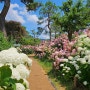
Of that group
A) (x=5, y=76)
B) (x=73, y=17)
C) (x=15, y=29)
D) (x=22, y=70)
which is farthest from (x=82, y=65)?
(x=15, y=29)

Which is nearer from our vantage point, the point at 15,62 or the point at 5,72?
the point at 5,72

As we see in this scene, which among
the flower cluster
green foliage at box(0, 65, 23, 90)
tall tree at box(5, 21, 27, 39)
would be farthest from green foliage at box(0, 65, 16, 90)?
tall tree at box(5, 21, 27, 39)

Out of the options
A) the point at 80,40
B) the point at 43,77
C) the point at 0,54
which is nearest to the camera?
the point at 0,54

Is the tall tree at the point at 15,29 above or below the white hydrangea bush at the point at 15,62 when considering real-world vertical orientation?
above

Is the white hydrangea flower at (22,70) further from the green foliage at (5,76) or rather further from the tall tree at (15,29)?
the tall tree at (15,29)

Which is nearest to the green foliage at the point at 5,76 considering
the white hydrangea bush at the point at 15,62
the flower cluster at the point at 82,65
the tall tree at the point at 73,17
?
the white hydrangea bush at the point at 15,62

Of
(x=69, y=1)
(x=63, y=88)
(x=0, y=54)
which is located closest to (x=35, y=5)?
(x=69, y=1)

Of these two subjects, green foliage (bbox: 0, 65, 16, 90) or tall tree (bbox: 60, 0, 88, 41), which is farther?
tall tree (bbox: 60, 0, 88, 41)

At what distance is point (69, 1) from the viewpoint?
32469 mm

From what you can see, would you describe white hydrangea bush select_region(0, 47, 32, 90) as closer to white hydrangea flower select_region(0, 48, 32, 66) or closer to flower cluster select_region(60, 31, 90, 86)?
white hydrangea flower select_region(0, 48, 32, 66)

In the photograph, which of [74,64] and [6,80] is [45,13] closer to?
[74,64]

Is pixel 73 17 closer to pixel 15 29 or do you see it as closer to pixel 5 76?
pixel 15 29


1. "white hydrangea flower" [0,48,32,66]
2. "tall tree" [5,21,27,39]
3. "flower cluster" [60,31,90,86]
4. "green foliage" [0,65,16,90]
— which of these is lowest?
"flower cluster" [60,31,90,86]

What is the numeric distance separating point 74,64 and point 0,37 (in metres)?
7.93
